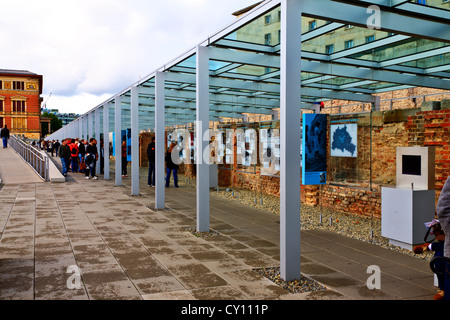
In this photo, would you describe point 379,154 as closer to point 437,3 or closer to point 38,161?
point 437,3

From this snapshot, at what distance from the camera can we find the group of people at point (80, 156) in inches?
680

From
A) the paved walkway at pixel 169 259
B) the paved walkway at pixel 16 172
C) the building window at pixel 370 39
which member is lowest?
the paved walkway at pixel 169 259

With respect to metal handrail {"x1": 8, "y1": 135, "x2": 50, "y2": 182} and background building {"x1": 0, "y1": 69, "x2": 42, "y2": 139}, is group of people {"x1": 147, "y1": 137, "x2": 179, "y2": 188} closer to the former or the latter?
metal handrail {"x1": 8, "y1": 135, "x2": 50, "y2": 182}

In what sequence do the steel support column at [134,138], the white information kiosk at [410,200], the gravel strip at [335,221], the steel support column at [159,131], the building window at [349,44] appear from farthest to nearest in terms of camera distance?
the steel support column at [134,138] < the steel support column at [159,131] < the building window at [349,44] < the gravel strip at [335,221] < the white information kiosk at [410,200]

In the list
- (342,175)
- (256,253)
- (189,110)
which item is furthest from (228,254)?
(189,110)

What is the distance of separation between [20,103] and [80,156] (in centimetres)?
6250

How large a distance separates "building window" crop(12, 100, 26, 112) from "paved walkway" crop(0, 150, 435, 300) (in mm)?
72001

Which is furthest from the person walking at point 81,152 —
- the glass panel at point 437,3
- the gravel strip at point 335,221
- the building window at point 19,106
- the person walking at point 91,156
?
the building window at point 19,106

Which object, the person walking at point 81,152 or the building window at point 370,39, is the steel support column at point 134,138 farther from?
the person walking at point 81,152

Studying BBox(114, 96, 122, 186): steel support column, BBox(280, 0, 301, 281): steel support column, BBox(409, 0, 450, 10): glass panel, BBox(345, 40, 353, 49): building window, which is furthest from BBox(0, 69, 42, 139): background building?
BBox(409, 0, 450, 10): glass panel

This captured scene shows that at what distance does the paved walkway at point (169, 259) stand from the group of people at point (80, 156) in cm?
768

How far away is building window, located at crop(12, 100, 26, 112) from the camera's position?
73.3 m

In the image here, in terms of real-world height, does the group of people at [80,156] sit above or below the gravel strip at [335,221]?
above

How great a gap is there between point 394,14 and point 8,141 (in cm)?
3641
